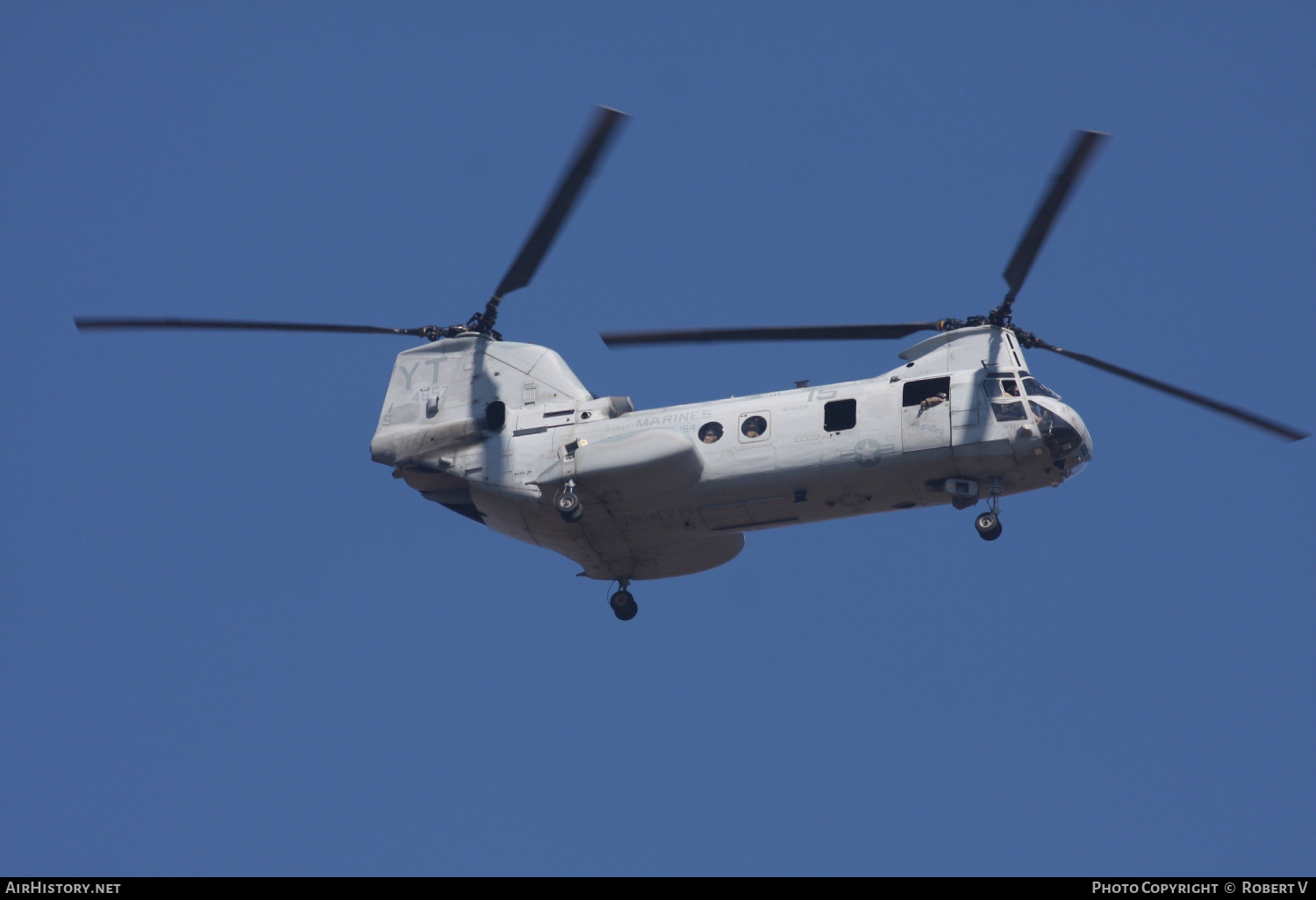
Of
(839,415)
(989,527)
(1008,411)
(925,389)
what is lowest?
(989,527)

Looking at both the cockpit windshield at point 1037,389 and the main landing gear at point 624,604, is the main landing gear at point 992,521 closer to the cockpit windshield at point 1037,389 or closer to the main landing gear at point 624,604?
the cockpit windshield at point 1037,389

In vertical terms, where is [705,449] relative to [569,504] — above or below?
above

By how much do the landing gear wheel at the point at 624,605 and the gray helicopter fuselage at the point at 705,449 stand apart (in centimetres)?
39

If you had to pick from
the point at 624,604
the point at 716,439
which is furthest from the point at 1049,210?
the point at 624,604

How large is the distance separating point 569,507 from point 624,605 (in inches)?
146

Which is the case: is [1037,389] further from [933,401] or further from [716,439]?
[716,439]

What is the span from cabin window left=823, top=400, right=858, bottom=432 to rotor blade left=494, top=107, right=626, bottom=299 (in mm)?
6098

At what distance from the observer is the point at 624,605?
31.4 metres

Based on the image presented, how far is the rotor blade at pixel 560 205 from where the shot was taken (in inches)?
1071

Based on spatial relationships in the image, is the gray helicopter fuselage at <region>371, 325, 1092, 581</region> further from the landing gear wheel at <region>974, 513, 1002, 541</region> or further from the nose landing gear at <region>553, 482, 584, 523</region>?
the landing gear wheel at <region>974, 513, 1002, 541</region>

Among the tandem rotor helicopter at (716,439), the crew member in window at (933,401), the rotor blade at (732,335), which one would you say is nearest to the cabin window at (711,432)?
the tandem rotor helicopter at (716,439)
